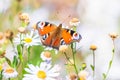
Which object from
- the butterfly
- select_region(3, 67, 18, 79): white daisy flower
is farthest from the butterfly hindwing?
select_region(3, 67, 18, 79): white daisy flower

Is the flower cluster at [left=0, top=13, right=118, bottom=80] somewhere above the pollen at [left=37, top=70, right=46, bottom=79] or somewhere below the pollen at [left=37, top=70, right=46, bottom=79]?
above

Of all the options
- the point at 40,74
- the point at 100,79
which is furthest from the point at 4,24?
the point at 40,74

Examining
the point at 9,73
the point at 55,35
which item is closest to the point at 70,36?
the point at 55,35

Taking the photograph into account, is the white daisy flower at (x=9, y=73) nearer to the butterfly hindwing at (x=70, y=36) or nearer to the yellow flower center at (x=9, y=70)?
the yellow flower center at (x=9, y=70)

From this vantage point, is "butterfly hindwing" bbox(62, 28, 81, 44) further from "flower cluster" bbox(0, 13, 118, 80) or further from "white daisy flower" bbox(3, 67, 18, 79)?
"white daisy flower" bbox(3, 67, 18, 79)

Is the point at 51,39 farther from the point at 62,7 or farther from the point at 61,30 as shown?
the point at 62,7

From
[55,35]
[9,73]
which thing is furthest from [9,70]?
[55,35]

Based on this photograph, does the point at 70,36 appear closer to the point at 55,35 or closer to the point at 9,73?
the point at 55,35
